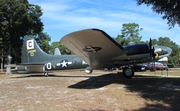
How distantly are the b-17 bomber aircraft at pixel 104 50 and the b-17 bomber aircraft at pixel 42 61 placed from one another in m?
2.91

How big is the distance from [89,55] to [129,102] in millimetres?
4808

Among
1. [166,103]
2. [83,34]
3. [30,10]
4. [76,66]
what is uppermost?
[30,10]

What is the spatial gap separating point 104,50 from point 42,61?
846 cm

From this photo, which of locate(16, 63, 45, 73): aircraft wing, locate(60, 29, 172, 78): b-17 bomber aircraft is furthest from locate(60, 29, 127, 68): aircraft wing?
locate(16, 63, 45, 73): aircraft wing

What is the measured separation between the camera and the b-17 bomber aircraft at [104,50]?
310 inches

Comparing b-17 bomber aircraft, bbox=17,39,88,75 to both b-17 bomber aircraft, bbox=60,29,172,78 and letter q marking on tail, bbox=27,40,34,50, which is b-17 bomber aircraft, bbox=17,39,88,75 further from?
b-17 bomber aircraft, bbox=60,29,172,78

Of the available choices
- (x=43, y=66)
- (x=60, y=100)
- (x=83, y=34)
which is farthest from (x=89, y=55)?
(x=43, y=66)

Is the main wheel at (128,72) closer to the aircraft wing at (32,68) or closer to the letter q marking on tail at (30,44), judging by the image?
the aircraft wing at (32,68)

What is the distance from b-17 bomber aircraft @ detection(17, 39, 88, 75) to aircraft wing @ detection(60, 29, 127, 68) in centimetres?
332

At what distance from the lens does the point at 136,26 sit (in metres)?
66.4

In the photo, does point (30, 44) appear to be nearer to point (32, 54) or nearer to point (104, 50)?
point (32, 54)

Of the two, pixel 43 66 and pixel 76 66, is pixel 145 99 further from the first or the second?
pixel 43 66

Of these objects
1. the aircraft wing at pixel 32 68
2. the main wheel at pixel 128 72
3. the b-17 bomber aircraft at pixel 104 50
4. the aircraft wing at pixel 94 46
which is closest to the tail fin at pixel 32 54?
the aircraft wing at pixel 32 68

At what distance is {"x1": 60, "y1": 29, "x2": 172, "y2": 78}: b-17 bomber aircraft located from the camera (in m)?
7.87
